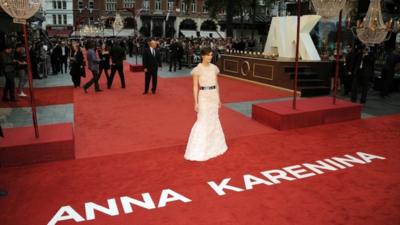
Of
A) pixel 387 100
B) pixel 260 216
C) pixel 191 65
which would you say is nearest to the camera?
pixel 260 216

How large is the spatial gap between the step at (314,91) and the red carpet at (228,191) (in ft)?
17.1

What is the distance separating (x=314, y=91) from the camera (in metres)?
12.3

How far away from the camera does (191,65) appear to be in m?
22.0

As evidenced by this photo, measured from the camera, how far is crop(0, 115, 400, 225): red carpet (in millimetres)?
4145

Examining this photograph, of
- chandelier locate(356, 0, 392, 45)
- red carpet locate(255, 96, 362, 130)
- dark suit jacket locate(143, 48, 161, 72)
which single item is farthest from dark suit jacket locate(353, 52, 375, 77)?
dark suit jacket locate(143, 48, 161, 72)

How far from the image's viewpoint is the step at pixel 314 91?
1208 cm

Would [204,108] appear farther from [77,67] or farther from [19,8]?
[77,67]

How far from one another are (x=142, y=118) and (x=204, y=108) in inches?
128

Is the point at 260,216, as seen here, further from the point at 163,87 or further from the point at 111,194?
the point at 163,87

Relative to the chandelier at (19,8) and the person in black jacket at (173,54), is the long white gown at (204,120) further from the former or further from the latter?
the person in black jacket at (173,54)

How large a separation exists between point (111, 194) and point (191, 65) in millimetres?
17659

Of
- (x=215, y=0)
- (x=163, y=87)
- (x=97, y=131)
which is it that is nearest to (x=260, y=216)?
(x=97, y=131)

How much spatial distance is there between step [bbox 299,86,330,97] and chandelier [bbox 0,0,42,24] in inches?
346

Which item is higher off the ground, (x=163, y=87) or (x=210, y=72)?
(x=210, y=72)
